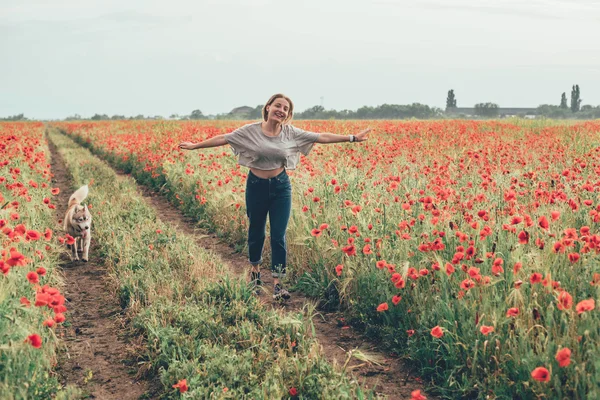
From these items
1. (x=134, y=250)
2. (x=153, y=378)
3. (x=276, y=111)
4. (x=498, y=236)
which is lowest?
(x=153, y=378)

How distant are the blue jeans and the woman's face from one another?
0.56m

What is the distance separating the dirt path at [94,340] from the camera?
371 cm

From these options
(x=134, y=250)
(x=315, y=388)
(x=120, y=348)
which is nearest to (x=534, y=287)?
(x=315, y=388)

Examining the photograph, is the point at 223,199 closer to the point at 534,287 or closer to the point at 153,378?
the point at 153,378

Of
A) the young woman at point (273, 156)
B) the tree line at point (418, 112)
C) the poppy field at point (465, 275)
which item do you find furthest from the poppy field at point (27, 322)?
the tree line at point (418, 112)

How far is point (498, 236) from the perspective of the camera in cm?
450

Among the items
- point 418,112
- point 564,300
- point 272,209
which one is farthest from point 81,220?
point 418,112

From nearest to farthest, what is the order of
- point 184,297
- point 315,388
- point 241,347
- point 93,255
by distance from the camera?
1. point 315,388
2. point 241,347
3. point 184,297
4. point 93,255

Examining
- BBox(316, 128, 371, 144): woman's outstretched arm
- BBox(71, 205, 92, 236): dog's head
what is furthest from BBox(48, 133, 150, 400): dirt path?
BBox(316, 128, 371, 144): woman's outstretched arm

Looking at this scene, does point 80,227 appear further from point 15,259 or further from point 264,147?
point 15,259

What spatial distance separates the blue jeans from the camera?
17.0ft

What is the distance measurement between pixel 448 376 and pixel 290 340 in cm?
120

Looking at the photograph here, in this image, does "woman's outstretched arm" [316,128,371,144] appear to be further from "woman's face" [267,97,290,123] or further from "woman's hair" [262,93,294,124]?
"woman's face" [267,97,290,123]

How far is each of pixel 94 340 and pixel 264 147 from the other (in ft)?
7.55
